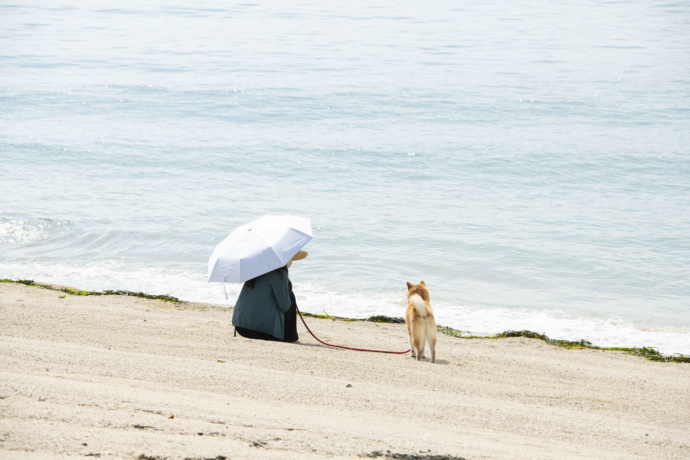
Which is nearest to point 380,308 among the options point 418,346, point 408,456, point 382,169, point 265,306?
point 418,346

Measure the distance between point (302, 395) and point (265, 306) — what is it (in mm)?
2257

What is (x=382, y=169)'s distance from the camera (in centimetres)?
2158

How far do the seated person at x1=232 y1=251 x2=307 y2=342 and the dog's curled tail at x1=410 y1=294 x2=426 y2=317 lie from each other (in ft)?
4.30

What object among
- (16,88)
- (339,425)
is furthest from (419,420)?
(16,88)

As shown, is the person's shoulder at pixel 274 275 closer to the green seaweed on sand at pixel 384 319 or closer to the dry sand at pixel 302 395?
the dry sand at pixel 302 395

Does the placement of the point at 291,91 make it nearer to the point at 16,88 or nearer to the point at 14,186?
the point at 16,88

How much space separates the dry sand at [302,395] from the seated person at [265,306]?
0.23 metres

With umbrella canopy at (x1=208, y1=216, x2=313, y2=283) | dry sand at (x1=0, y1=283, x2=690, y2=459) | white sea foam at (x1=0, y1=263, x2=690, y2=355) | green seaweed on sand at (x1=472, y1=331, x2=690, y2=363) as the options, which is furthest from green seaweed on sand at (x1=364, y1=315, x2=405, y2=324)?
umbrella canopy at (x1=208, y1=216, x2=313, y2=283)

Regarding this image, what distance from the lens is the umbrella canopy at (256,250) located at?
7.66 metres

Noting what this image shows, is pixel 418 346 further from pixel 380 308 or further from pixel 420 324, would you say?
pixel 380 308

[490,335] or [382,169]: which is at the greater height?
[382,169]

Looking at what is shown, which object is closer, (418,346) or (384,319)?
(418,346)

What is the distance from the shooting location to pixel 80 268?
12977 millimetres

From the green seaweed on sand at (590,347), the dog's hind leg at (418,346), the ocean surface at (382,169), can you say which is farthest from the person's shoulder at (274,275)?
the ocean surface at (382,169)
